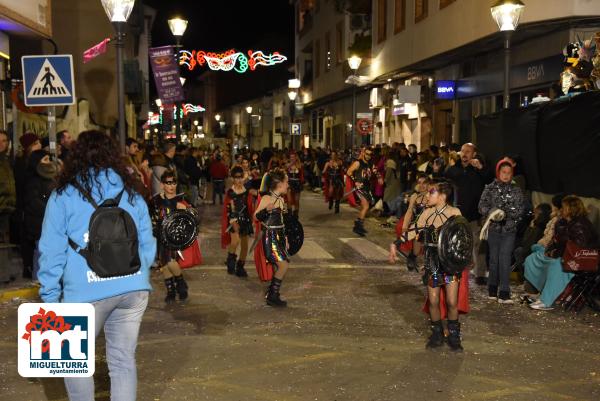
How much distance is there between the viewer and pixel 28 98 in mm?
10305

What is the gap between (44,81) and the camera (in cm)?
Answer: 1032

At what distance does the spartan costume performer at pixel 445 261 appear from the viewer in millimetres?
6812

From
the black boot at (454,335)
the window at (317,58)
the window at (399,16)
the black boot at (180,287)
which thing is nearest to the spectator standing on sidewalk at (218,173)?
the window at (399,16)

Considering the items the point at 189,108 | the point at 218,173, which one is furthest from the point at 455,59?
the point at 189,108

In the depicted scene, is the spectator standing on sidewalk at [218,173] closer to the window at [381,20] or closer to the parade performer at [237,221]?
the window at [381,20]

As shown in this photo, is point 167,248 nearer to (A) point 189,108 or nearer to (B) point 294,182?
(B) point 294,182

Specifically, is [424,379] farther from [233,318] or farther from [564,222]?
[564,222]

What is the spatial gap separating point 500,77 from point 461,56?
250cm

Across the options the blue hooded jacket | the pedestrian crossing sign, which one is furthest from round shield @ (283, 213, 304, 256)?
the blue hooded jacket

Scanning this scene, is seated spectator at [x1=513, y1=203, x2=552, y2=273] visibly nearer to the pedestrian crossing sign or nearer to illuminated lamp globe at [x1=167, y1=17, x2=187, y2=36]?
the pedestrian crossing sign

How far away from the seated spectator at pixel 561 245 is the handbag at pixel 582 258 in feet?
0.18

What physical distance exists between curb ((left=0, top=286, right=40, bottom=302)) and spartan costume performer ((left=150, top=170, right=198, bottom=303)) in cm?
169

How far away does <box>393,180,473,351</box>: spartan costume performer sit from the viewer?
6.81 meters

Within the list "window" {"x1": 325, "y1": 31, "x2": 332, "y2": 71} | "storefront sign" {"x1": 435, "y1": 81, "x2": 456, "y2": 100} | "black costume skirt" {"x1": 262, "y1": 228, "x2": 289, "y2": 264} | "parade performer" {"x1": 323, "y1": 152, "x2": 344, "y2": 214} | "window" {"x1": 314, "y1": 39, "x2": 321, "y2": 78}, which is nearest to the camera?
"black costume skirt" {"x1": 262, "y1": 228, "x2": 289, "y2": 264}
